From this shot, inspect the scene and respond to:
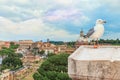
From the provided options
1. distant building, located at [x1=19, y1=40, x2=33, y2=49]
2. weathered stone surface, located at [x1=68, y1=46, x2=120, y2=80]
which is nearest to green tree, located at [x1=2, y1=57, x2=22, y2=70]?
weathered stone surface, located at [x1=68, y1=46, x2=120, y2=80]

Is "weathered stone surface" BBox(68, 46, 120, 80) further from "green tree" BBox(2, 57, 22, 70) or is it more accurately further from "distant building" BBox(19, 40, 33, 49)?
"distant building" BBox(19, 40, 33, 49)

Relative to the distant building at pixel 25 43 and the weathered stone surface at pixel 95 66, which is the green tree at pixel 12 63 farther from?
the distant building at pixel 25 43

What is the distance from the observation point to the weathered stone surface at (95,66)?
81.0 inches

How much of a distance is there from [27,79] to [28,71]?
853 centimetres

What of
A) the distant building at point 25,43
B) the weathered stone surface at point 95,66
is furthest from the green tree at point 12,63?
the distant building at point 25,43

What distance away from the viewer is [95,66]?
210 centimetres

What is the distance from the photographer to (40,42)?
91.2 meters

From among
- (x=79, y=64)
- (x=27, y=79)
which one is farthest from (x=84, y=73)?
(x=27, y=79)

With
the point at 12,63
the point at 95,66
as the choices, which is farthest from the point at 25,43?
the point at 95,66

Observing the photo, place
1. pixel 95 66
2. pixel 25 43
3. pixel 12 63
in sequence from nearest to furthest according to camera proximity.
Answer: pixel 95 66 → pixel 12 63 → pixel 25 43

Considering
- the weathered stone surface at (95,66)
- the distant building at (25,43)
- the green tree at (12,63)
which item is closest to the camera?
the weathered stone surface at (95,66)

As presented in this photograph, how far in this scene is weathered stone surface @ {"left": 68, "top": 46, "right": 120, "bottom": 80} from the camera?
6.75 ft

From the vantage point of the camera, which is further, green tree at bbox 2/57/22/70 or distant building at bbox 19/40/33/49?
distant building at bbox 19/40/33/49

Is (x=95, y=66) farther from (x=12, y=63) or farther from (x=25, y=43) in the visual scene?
(x=25, y=43)
